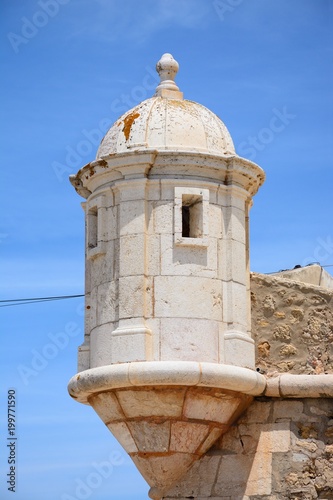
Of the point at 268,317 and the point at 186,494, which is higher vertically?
the point at 268,317

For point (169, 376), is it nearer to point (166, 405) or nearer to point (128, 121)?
point (166, 405)

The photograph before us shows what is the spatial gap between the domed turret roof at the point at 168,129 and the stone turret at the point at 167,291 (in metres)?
0.01

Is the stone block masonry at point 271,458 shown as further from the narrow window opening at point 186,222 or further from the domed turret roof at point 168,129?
the domed turret roof at point 168,129

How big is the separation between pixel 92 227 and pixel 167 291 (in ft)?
4.27

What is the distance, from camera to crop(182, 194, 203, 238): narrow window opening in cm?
1280

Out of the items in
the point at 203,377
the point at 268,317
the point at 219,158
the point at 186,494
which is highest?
the point at 219,158

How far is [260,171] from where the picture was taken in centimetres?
1327

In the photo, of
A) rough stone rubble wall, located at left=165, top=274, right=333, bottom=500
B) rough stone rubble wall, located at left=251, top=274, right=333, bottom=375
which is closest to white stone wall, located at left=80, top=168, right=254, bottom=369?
rough stone rubble wall, located at left=251, top=274, right=333, bottom=375

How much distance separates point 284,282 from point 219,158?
1.48 meters

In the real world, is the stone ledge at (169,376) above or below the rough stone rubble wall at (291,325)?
below

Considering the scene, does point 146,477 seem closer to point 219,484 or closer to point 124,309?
point 219,484

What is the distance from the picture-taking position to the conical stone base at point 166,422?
1230 cm

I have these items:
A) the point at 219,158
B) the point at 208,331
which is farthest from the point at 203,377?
the point at 219,158

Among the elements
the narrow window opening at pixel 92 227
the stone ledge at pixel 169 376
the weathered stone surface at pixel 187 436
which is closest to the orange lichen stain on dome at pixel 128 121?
the narrow window opening at pixel 92 227
